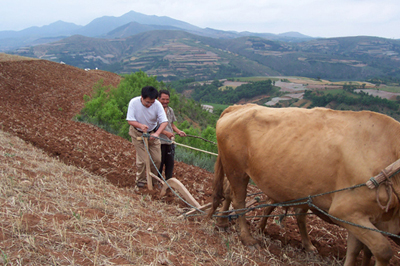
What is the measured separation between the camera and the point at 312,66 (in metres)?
114

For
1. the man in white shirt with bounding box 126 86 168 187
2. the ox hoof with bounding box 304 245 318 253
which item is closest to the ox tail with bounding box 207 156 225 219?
the man in white shirt with bounding box 126 86 168 187

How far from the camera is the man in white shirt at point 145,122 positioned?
5070 mm

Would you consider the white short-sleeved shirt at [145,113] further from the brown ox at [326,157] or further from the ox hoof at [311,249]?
the ox hoof at [311,249]

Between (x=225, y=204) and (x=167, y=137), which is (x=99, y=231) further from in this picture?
(x=167, y=137)

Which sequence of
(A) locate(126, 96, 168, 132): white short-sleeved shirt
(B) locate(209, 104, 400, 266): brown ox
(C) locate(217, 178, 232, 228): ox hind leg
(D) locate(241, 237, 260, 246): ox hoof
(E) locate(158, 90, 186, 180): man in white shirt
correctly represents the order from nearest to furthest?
(B) locate(209, 104, 400, 266): brown ox, (D) locate(241, 237, 260, 246): ox hoof, (C) locate(217, 178, 232, 228): ox hind leg, (A) locate(126, 96, 168, 132): white short-sleeved shirt, (E) locate(158, 90, 186, 180): man in white shirt

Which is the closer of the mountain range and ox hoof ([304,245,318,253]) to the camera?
ox hoof ([304,245,318,253])

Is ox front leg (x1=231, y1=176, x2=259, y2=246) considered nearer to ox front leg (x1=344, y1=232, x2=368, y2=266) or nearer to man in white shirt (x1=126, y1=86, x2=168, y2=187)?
ox front leg (x1=344, y1=232, x2=368, y2=266)

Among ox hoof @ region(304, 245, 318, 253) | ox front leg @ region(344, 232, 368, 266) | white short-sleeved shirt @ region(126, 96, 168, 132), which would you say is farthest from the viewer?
white short-sleeved shirt @ region(126, 96, 168, 132)

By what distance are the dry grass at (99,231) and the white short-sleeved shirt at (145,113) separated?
4.31ft

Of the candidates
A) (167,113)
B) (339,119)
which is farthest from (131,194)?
(339,119)

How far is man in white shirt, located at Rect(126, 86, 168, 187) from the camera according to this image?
5.07 meters

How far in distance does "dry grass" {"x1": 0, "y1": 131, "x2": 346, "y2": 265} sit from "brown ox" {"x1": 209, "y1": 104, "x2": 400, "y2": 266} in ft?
2.04

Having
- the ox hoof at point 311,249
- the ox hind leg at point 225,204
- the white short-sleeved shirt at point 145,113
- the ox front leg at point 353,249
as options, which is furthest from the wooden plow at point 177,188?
the ox front leg at point 353,249

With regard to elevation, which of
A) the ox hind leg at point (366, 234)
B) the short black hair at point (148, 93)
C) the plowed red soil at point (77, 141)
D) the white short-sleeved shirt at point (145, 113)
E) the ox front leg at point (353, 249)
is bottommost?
the plowed red soil at point (77, 141)
